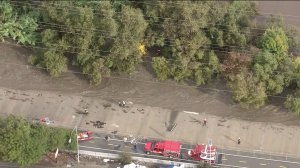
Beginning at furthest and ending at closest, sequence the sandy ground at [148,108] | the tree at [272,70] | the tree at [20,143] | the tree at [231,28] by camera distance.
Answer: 1. the tree at [231,28]
2. the tree at [272,70]
3. the sandy ground at [148,108]
4. the tree at [20,143]

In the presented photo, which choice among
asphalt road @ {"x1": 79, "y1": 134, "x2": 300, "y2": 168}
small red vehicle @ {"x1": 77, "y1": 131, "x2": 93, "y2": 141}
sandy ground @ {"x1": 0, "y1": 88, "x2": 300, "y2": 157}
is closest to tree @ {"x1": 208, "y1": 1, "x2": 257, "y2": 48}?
sandy ground @ {"x1": 0, "y1": 88, "x2": 300, "y2": 157}

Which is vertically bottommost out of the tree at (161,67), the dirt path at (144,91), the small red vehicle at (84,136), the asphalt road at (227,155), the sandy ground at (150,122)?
the asphalt road at (227,155)

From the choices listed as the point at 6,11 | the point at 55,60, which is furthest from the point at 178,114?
the point at 6,11

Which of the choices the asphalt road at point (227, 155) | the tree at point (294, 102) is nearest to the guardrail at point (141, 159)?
the asphalt road at point (227, 155)

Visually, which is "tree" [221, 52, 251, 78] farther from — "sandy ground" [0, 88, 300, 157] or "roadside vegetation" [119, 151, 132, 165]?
"roadside vegetation" [119, 151, 132, 165]

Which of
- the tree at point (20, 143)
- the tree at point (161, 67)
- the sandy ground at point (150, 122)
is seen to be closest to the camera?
the tree at point (20, 143)

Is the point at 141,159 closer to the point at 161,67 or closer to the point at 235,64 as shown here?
the point at 161,67

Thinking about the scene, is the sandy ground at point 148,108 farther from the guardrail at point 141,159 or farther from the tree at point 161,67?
the guardrail at point 141,159
